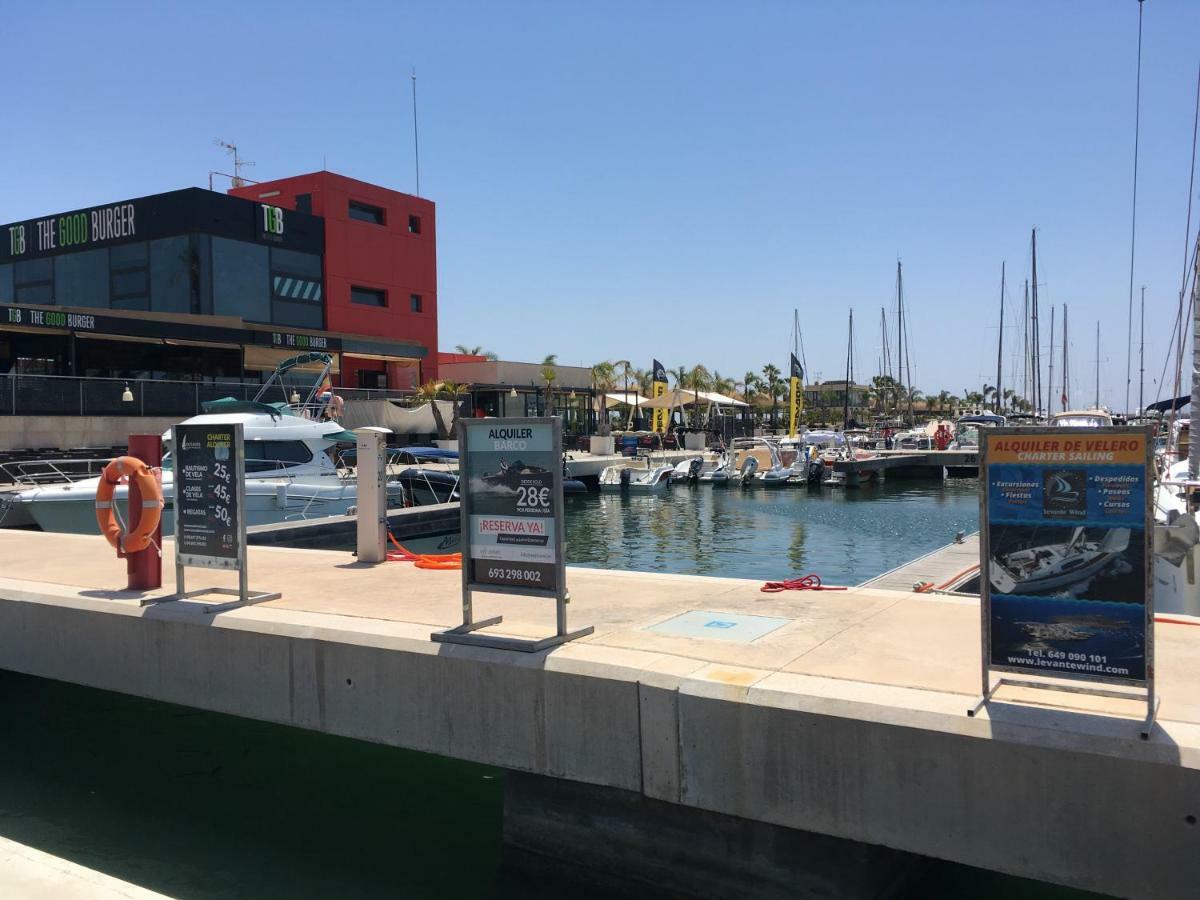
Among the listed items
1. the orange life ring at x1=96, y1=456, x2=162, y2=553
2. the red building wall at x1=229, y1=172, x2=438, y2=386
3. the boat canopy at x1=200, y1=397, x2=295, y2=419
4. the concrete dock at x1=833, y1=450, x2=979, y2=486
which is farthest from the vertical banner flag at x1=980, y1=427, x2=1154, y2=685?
the concrete dock at x1=833, y1=450, x2=979, y2=486

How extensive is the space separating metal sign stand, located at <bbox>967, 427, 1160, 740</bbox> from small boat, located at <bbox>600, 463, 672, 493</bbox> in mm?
37073

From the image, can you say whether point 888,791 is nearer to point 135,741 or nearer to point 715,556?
point 135,741

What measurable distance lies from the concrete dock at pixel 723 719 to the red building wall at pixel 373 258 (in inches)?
1499

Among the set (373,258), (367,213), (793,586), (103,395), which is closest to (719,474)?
(373,258)

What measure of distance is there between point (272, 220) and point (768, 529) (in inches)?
1022

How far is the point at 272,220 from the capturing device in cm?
4191

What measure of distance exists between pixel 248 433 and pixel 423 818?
1434 centimetres

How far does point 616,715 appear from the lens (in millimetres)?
5680

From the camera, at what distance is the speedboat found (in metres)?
18.4

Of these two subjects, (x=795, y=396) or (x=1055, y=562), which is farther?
(x=795, y=396)

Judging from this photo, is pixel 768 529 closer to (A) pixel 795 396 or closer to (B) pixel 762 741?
(B) pixel 762 741

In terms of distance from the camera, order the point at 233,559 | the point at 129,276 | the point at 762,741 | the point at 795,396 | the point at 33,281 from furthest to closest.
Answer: the point at 795,396, the point at 33,281, the point at 129,276, the point at 233,559, the point at 762,741

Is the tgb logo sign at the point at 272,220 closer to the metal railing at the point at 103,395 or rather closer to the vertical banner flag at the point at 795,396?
the metal railing at the point at 103,395

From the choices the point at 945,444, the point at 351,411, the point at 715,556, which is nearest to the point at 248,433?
the point at 715,556
